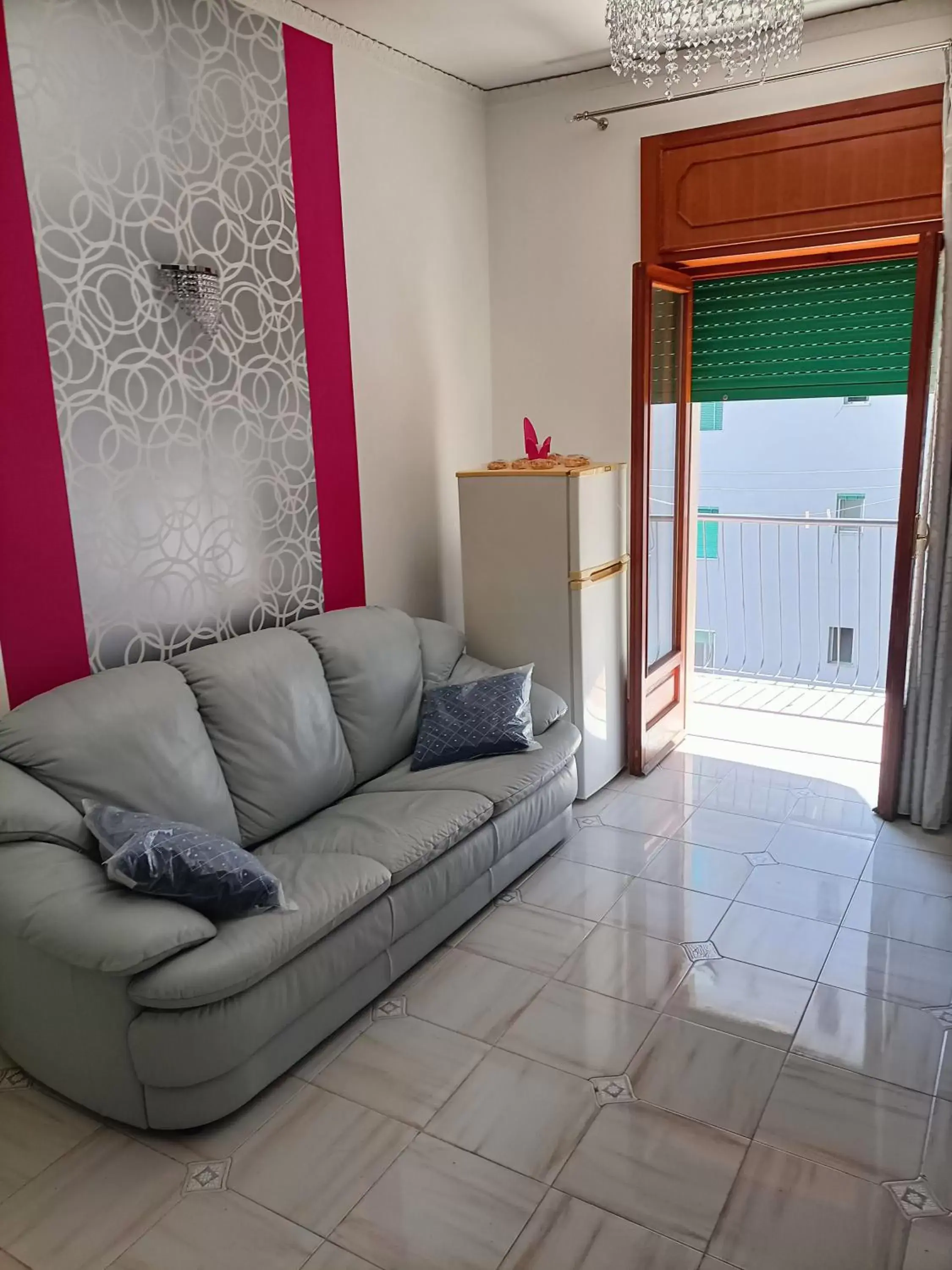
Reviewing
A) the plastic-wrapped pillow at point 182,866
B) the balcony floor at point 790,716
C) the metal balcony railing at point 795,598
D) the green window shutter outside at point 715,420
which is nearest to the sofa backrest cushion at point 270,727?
the plastic-wrapped pillow at point 182,866

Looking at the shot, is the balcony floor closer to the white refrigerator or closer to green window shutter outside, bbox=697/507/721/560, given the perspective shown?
green window shutter outside, bbox=697/507/721/560

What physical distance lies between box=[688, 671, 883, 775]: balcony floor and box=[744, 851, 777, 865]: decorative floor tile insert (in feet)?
3.78

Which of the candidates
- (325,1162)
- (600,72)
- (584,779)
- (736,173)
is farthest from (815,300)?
(325,1162)

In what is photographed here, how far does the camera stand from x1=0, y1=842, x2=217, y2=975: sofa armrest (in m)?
2.08

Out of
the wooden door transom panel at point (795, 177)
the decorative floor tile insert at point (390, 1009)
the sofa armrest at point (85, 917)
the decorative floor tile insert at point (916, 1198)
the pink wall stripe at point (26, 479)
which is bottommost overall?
the decorative floor tile insert at point (916, 1198)

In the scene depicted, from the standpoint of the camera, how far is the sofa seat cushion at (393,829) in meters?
2.76

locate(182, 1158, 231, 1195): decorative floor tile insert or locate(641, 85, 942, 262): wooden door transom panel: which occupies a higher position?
locate(641, 85, 942, 262): wooden door transom panel

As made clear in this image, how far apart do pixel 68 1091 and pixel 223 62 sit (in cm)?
312

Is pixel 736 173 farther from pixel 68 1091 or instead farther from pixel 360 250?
pixel 68 1091

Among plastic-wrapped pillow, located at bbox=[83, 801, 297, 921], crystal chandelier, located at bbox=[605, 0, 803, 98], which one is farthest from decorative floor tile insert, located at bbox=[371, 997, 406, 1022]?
crystal chandelier, located at bbox=[605, 0, 803, 98]

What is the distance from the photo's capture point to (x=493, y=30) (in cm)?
370

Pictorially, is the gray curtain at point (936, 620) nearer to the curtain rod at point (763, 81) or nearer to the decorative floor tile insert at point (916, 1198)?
the curtain rod at point (763, 81)

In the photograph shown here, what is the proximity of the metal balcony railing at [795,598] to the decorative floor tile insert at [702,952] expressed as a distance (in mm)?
2876

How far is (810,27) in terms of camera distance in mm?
3697
